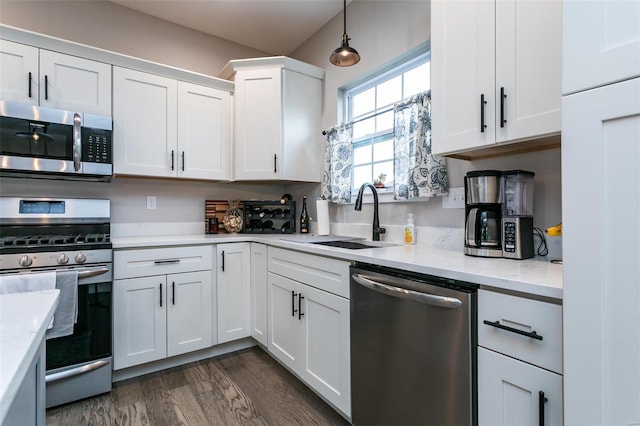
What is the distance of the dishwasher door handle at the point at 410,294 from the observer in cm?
110

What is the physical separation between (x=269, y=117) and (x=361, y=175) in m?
0.96

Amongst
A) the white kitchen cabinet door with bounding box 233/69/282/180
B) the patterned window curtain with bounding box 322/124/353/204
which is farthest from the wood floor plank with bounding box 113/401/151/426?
the patterned window curtain with bounding box 322/124/353/204

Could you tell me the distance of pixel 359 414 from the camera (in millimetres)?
1511

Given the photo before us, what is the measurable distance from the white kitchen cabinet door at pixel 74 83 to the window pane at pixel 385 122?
6.55 ft

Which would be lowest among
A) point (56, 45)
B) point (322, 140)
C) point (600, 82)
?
point (600, 82)

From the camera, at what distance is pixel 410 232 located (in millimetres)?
2014

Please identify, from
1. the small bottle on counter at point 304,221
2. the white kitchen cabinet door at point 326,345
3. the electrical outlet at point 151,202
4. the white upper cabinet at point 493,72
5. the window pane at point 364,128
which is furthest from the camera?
the small bottle on counter at point 304,221

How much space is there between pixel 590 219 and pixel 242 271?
224cm

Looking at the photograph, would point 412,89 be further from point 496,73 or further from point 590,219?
point 590,219

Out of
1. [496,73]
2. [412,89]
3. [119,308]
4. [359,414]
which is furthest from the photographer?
[412,89]

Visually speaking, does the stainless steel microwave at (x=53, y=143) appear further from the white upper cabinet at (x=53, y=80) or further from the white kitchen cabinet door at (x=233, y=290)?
the white kitchen cabinet door at (x=233, y=290)

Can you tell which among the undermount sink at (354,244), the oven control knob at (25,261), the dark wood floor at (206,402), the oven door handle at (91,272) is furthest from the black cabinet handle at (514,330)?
the oven control knob at (25,261)

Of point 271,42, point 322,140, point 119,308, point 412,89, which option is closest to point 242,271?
point 119,308

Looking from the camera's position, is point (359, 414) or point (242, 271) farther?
point (242, 271)
